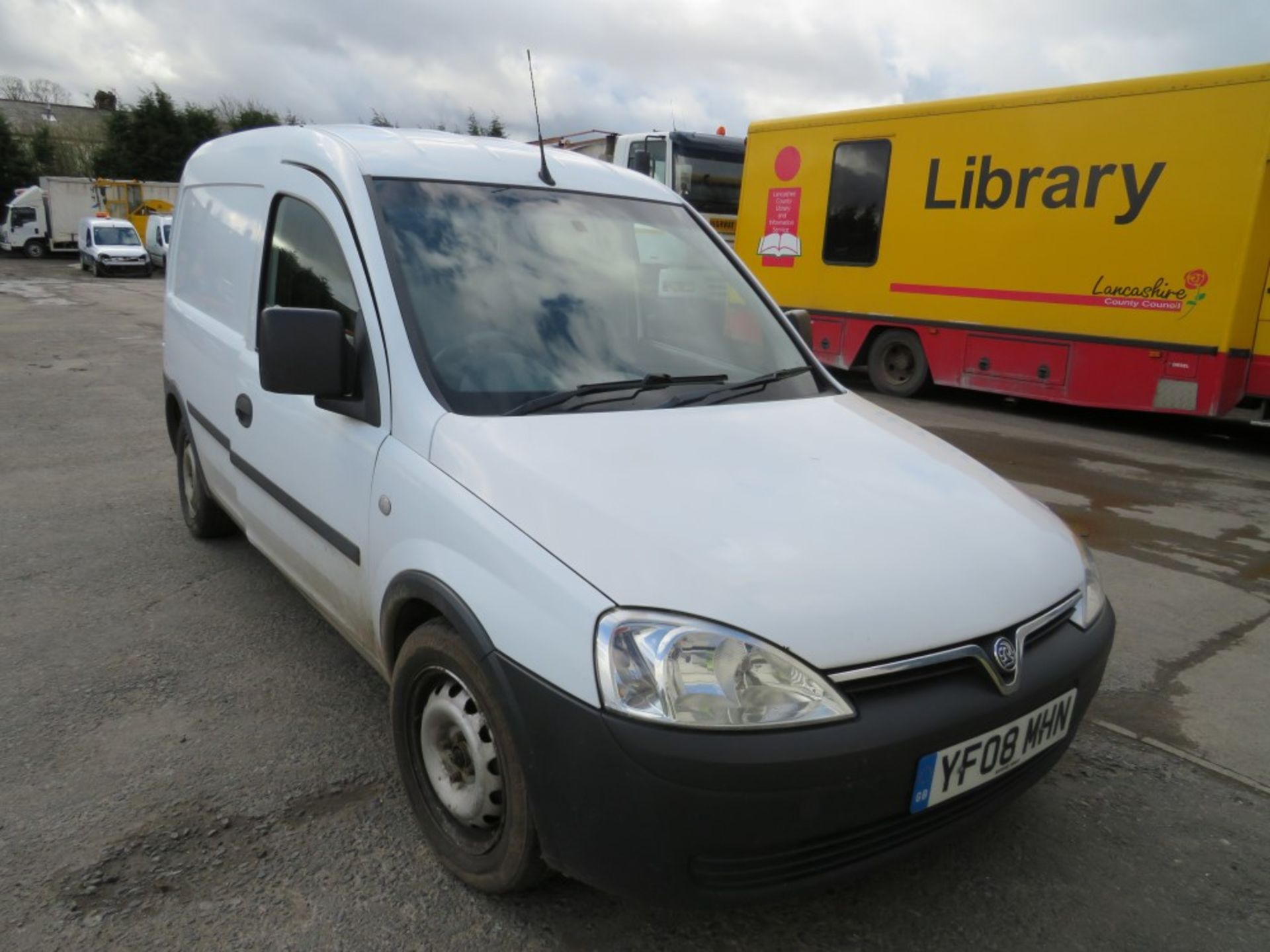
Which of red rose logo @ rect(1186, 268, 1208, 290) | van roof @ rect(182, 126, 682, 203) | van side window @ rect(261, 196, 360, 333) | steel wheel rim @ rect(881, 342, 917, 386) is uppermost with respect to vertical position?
van roof @ rect(182, 126, 682, 203)

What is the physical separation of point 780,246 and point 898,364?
2.18 metres

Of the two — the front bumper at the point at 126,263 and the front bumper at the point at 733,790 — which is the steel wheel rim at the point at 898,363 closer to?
the front bumper at the point at 733,790

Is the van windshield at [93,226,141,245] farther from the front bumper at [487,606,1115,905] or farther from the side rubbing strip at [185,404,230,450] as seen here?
the front bumper at [487,606,1115,905]

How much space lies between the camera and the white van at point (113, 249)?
28891 millimetres

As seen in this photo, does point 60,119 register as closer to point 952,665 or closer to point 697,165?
point 697,165

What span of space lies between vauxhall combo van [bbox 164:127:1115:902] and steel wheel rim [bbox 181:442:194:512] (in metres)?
1.42

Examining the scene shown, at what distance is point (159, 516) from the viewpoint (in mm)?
5441

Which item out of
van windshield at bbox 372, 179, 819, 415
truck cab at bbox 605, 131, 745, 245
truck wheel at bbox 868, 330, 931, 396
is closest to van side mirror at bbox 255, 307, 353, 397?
van windshield at bbox 372, 179, 819, 415

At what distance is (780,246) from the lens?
38.3 ft

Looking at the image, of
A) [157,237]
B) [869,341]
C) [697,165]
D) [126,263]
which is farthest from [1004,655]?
[157,237]

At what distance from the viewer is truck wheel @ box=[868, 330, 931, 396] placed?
412 inches

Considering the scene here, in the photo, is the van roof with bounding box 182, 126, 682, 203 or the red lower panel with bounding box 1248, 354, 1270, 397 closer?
the van roof with bounding box 182, 126, 682, 203

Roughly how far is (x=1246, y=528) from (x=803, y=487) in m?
4.95

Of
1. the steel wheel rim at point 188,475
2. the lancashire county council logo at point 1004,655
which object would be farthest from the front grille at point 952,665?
the steel wheel rim at point 188,475
